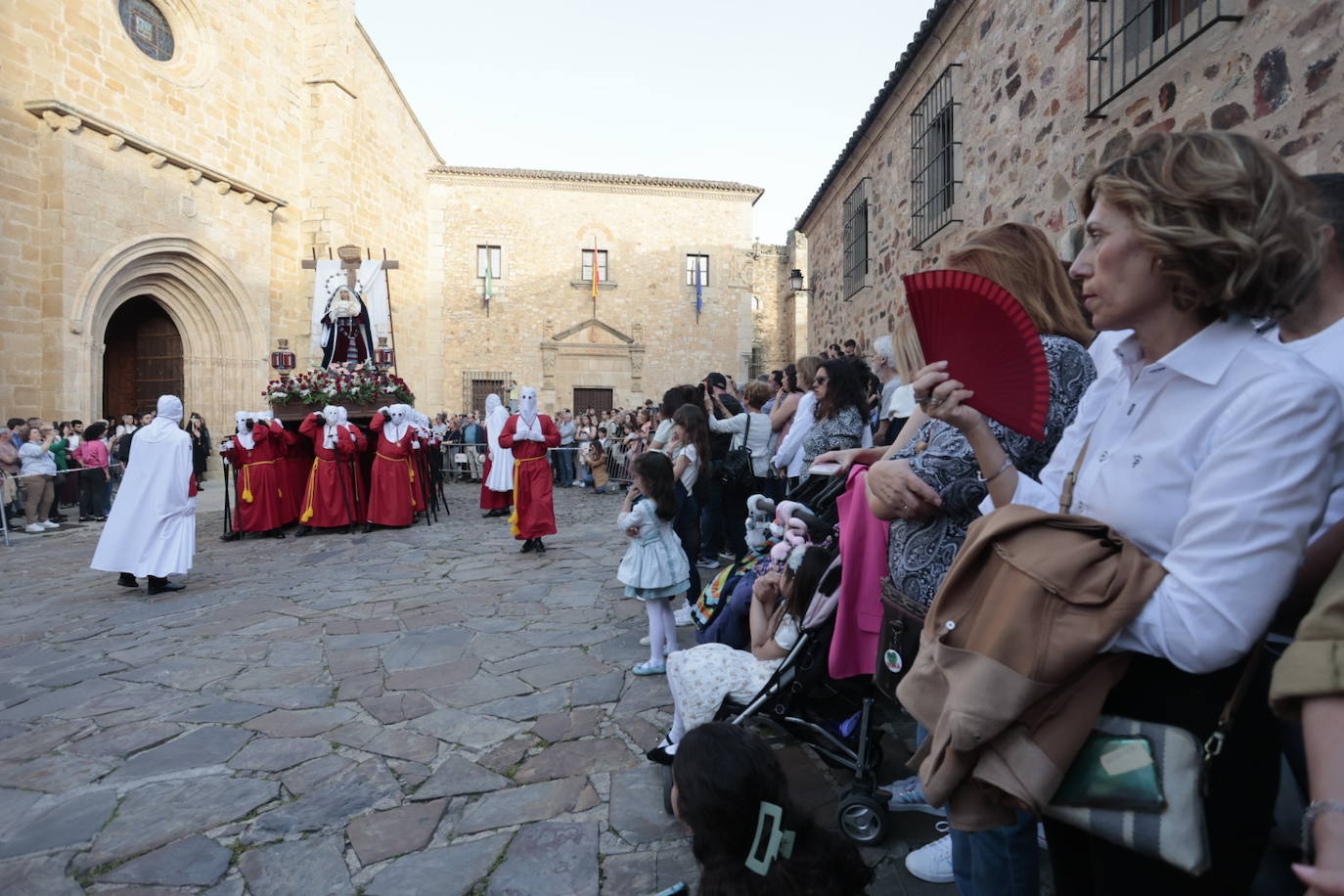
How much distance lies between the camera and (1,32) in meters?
12.1

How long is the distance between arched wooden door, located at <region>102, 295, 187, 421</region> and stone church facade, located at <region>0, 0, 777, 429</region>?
50mm

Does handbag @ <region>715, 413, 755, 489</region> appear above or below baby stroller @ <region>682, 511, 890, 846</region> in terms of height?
above

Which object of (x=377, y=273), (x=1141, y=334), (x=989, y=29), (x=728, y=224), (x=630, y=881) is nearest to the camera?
(x=1141, y=334)

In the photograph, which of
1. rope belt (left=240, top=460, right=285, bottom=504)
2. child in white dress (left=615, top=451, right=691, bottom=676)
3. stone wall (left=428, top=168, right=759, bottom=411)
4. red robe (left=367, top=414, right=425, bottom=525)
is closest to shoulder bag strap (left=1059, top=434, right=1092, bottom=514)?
child in white dress (left=615, top=451, right=691, bottom=676)

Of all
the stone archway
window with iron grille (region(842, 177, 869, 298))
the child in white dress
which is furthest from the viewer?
the stone archway

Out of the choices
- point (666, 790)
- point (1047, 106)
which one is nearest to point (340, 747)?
point (666, 790)

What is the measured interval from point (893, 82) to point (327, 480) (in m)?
9.04

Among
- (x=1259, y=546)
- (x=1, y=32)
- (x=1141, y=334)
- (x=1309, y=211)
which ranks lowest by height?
(x=1259, y=546)

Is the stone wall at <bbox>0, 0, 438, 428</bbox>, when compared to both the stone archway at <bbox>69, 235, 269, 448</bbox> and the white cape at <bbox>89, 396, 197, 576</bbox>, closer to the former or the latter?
the stone archway at <bbox>69, 235, 269, 448</bbox>

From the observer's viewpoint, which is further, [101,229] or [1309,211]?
[101,229]

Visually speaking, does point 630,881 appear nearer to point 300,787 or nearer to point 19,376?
point 300,787

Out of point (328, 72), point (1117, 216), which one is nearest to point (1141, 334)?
point (1117, 216)

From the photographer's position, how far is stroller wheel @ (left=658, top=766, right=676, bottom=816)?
2.92m

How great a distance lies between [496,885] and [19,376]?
47.9 ft
